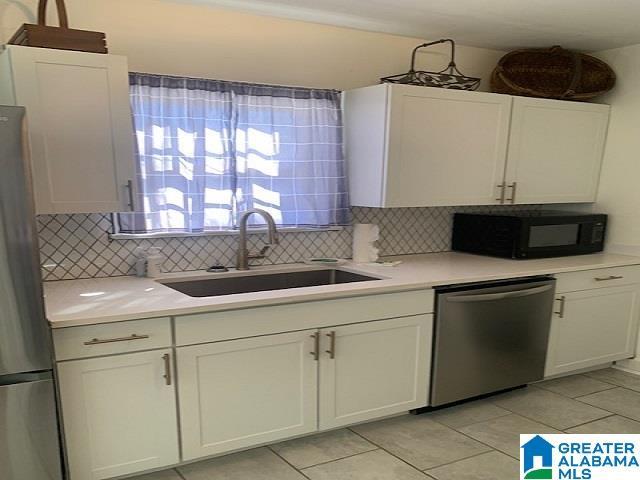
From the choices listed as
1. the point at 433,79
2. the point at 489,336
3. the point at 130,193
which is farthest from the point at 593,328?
the point at 130,193

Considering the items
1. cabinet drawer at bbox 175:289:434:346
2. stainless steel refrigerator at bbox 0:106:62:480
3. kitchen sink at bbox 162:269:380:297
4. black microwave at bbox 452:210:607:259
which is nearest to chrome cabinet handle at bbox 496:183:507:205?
black microwave at bbox 452:210:607:259

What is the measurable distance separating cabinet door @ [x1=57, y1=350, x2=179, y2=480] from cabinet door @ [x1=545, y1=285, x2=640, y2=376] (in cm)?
232

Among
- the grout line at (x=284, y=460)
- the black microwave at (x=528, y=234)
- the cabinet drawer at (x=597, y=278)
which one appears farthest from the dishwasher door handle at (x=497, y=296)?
the grout line at (x=284, y=460)

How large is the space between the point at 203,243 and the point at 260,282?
39cm

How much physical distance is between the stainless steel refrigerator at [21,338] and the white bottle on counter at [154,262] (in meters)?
0.82

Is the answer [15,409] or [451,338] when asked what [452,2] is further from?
[15,409]

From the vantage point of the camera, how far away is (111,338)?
1926 mm

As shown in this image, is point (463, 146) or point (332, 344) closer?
point (332, 344)

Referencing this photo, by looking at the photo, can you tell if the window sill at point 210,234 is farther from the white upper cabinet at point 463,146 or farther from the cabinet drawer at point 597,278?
the cabinet drawer at point 597,278

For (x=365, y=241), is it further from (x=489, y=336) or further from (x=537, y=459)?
(x=537, y=459)

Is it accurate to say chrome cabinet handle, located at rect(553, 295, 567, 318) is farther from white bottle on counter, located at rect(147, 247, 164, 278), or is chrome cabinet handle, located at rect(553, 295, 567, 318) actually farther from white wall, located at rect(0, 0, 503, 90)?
white bottle on counter, located at rect(147, 247, 164, 278)

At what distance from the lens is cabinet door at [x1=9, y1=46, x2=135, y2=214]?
201cm

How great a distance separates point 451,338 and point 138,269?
169cm

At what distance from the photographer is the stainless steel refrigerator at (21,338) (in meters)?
1.64
